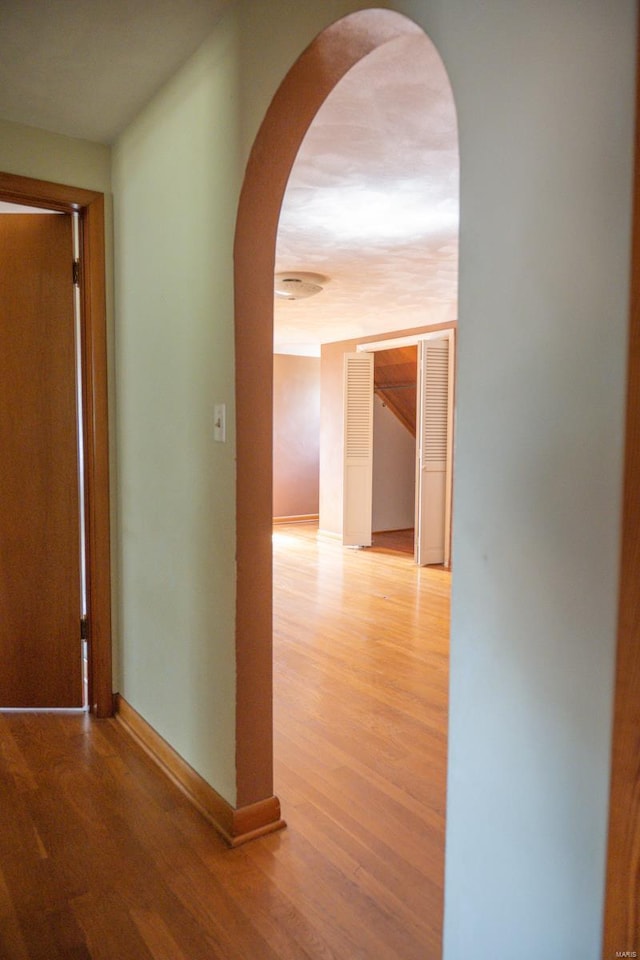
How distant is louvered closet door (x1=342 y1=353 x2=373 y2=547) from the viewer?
262 inches

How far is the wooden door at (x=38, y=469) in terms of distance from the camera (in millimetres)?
2703

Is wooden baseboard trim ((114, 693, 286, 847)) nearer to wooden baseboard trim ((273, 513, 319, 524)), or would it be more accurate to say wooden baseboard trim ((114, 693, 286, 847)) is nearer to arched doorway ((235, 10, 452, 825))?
arched doorway ((235, 10, 452, 825))

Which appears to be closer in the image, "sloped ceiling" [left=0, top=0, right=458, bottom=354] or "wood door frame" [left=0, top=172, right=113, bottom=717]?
"sloped ceiling" [left=0, top=0, right=458, bottom=354]

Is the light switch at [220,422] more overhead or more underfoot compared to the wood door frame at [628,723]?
more overhead

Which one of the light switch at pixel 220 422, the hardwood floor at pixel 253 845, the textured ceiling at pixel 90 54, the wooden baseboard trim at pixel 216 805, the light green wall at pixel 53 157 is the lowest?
the hardwood floor at pixel 253 845

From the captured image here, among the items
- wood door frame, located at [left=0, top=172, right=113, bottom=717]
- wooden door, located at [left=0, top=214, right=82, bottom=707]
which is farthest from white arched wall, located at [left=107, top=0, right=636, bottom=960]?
wooden door, located at [left=0, top=214, right=82, bottom=707]

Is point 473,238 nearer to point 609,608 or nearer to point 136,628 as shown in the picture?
point 609,608

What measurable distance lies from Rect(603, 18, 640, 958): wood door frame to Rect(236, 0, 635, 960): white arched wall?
1 cm

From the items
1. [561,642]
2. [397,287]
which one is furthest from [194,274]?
[397,287]

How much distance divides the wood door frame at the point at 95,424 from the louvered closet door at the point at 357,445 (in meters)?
4.20

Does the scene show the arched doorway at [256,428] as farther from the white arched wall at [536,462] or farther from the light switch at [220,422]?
the white arched wall at [536,462]

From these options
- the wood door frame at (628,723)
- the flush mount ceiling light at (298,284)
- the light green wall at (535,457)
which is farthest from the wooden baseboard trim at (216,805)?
the flush mount ceiling light at (298,284)

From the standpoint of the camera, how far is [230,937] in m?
1.50

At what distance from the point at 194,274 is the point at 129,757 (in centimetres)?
175
